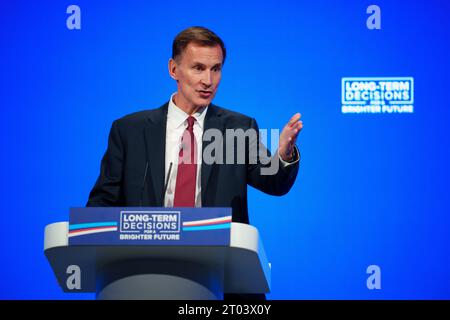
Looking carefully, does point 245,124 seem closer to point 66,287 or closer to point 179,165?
point 179,165

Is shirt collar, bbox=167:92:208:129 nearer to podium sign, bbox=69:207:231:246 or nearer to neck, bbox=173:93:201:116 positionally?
neck, bbox=173:93:201:116

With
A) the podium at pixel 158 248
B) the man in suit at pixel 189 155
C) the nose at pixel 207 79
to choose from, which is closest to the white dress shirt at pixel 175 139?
the man in suit at pixel 189 155

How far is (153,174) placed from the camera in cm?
371

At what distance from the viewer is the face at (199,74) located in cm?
400

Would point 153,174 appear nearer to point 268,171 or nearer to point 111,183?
point 111,183

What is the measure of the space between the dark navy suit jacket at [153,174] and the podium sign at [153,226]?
0.68 metres

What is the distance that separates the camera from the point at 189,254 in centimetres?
304

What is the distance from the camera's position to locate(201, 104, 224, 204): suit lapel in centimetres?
370

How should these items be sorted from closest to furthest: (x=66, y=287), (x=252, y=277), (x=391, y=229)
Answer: (x=252, y=277) < (x=66, y=287) < (x=391, y=229)

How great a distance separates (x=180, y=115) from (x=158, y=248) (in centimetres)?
114

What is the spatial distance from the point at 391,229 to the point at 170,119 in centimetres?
147

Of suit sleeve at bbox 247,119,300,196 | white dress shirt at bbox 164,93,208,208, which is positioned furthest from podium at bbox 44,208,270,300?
white dress shirt at bbox 164,93,208,208

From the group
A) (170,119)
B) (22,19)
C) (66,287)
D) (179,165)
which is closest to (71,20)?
(22,19)
